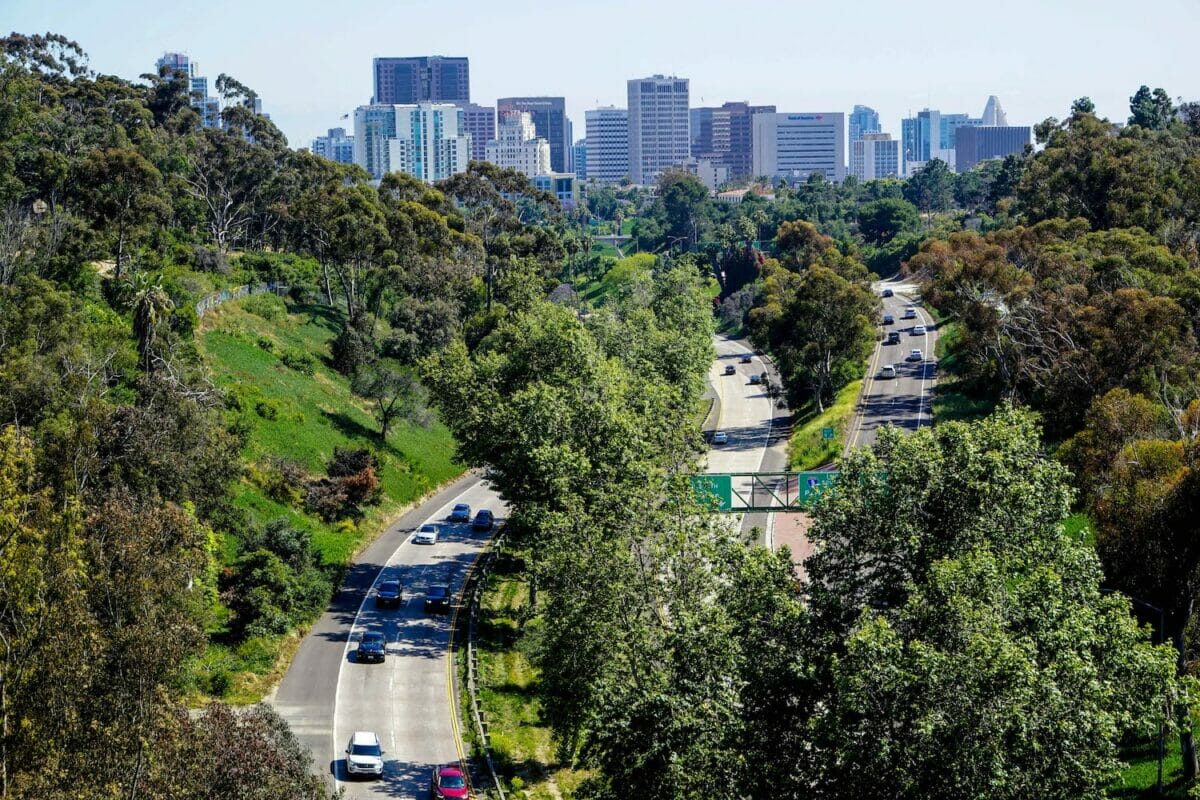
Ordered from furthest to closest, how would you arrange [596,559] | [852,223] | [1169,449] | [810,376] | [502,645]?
1. [852,223]
2. [810,376]
3. [502,645]
4. [1169,449]
5. [596,559]

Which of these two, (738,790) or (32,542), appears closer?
(738,790)

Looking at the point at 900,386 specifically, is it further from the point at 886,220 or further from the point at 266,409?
the point at 886,220

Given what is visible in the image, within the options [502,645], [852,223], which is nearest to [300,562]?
[502,645]

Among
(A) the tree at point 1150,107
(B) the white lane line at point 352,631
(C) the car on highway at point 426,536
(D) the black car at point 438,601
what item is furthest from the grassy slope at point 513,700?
(A) the tree at point 1150,107

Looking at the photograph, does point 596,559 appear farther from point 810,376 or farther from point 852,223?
point 852,223

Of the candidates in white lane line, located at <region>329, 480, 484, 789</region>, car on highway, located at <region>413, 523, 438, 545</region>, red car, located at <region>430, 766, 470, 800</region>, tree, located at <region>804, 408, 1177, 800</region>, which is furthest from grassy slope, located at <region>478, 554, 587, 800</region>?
tree, located at <region>804, 408, 1177, 800</region>

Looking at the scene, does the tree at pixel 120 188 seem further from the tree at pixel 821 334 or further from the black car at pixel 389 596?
the tree at pixel 821 334
